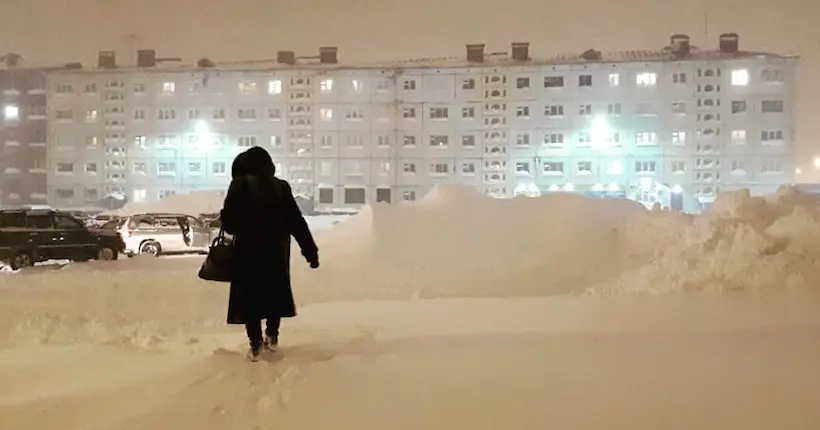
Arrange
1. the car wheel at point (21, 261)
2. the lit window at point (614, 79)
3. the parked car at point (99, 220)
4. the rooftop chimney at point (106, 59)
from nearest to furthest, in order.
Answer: the car wheel at point (21, 261)
the parked car at point (99, 220)
the lit window at point (614, 79)
the rooftop chimney at point (106, 59)

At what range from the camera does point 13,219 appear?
2200 centimetres

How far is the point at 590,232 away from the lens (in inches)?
814

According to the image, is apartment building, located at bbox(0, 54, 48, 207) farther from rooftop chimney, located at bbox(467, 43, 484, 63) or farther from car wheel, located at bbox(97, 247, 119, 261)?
car wheel, located at bbox(97, 247, 119, 261)

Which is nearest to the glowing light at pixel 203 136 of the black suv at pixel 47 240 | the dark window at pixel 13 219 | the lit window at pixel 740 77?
the lit window at pixel 740 77

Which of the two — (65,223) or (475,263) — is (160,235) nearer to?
(65,223)

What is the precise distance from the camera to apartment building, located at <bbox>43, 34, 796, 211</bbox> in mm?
60438

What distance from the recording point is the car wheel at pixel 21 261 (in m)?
21.2

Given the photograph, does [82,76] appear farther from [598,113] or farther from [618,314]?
[618,314]

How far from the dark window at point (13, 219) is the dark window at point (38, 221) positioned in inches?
5.1

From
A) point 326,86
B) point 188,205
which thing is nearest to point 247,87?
point 326,86

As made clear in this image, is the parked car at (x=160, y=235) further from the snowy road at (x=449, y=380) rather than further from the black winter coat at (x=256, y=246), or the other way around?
the black winter coat at (x=256, y=246)

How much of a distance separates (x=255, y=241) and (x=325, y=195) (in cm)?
5803

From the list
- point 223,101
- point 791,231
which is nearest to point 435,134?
point 223,101

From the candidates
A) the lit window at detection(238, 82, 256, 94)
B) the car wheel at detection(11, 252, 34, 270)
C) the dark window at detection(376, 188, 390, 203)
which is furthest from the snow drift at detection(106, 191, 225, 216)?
the car wheel at detection(11, 252, 34, 270)
